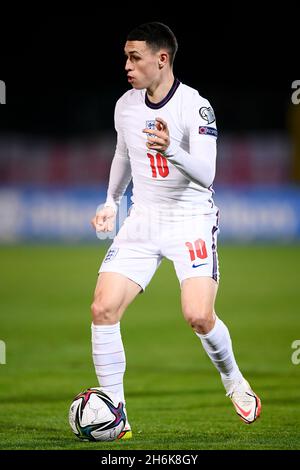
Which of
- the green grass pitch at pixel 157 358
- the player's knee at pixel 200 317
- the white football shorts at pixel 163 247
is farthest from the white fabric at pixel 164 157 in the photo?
the green grass pitch at pixel 157 358

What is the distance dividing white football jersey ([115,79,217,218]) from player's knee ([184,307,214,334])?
709mm

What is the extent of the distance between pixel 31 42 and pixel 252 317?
67.6ft

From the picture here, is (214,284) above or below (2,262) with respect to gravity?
above

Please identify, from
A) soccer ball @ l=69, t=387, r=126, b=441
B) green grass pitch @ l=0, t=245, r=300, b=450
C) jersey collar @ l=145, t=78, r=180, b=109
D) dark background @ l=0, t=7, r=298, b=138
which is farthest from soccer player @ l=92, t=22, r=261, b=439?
dark background @ l=0, t=7, r=298, b=138

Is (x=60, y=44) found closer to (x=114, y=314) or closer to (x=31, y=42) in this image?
(x=31, y=42)

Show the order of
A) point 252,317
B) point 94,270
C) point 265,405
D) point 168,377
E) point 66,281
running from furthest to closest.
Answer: point 94,270
point 66,281
point 252,317
point 168,377
point 265,405

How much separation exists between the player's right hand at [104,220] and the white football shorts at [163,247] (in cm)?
14

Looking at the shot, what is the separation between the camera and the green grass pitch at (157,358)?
606 centimetres

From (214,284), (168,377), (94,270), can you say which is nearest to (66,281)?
(94,270)

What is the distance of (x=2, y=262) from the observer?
1822cm

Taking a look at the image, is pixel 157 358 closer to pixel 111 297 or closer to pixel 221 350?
pixel 221 350

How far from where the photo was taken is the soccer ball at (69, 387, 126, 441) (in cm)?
574

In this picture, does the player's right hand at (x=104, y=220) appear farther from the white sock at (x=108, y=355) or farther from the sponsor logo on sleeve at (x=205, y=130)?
the sponsor logo on sleeve at (x=205, y=130)

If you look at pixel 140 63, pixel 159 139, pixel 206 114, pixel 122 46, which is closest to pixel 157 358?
pixel 206 114
